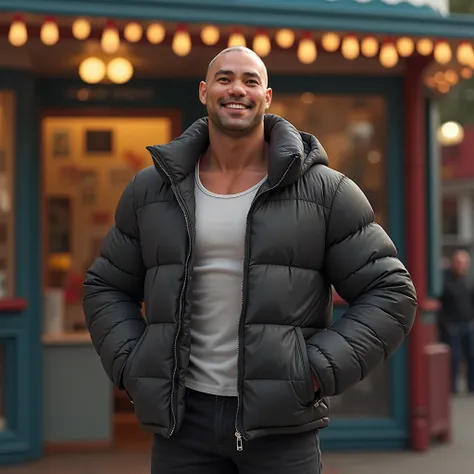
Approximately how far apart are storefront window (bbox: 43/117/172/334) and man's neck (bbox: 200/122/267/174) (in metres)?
4.83

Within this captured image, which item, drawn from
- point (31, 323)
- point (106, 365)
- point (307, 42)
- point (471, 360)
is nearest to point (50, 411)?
point (31, 323)

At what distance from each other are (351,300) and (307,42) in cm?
383

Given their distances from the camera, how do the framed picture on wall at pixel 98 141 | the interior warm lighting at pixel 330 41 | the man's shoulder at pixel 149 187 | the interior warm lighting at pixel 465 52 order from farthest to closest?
the framed picture on wall at pixel 98 141, the interior warm lighting at pixel 465 52, the interior warm lighting at pixel 330 41, the man's shoulder at pixel 149 187

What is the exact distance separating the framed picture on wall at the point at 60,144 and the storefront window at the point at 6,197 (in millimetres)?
1004

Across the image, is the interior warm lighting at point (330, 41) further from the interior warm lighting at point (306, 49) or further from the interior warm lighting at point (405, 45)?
the interior warm lighting at point (405, 45)

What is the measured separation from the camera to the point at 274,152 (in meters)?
2.86

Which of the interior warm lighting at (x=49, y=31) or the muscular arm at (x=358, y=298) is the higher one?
the interior warm lighting at (x=49, y=31)

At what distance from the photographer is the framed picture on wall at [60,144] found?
7.92 meters

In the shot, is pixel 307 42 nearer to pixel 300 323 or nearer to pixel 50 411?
pixel 50 411

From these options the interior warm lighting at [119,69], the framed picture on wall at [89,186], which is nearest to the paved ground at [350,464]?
the framed picture on wall at [89,186]

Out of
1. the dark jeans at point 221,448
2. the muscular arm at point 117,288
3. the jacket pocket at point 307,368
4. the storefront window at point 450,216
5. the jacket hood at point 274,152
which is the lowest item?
the dark jeans at point 221,448

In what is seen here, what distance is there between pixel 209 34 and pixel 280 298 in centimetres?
378

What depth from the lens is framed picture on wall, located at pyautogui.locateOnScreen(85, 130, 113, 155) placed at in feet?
26.6

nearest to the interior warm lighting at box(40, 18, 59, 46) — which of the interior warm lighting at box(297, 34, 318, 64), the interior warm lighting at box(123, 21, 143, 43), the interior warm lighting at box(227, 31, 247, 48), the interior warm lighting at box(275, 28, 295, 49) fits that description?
the interior warm lighting at box(123, 21, 143, 43)
